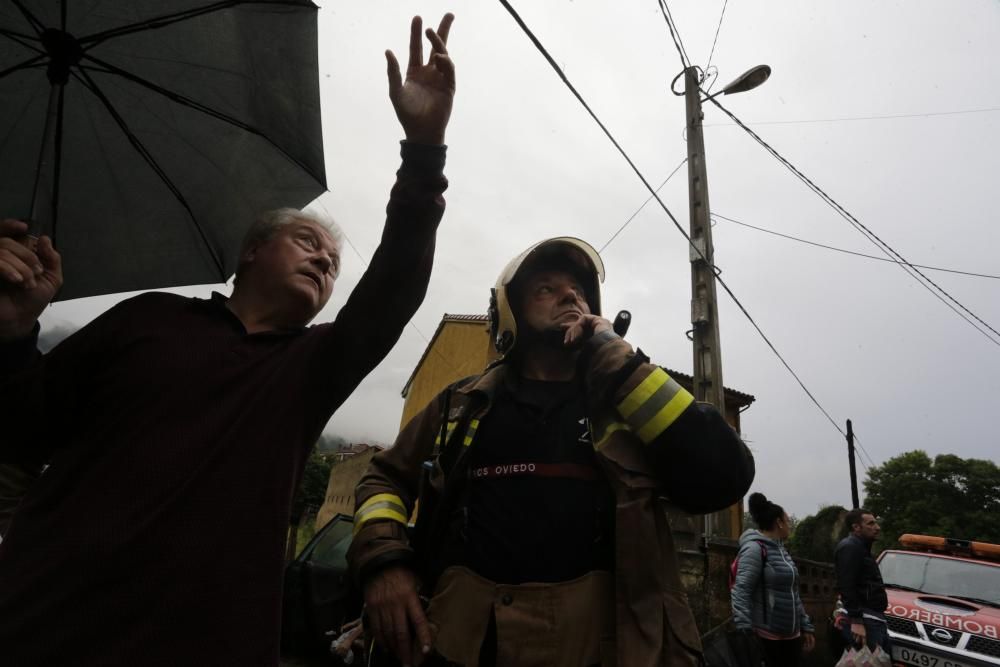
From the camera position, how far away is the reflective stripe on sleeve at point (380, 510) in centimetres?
158

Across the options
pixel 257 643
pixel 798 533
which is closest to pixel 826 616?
pixel 257 643

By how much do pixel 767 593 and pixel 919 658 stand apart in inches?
106

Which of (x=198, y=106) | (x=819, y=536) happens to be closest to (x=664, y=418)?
(x=198, y=106)

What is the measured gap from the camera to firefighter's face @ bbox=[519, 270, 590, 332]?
1.92 m

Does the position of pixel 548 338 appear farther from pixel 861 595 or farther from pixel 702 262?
pixel 861 595

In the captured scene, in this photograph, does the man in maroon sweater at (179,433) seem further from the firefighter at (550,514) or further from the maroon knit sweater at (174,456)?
the firefighter at (550,514)

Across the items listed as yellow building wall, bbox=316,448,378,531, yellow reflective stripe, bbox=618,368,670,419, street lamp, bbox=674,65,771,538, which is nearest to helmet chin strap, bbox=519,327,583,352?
yellow reflective stripe, bbox=618,368,670,419

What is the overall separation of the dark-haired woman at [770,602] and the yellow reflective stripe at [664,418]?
151 inches

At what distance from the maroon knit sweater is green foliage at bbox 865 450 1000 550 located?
37.6 metres

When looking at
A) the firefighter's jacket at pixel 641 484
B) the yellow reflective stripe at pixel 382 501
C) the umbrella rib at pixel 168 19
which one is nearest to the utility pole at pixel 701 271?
the firefighter's jacket at pixel 641 484

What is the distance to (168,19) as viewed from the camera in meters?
1.98

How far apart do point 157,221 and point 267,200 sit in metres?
0.46

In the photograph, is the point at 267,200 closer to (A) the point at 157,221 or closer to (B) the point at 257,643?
(A) the point at 157,221

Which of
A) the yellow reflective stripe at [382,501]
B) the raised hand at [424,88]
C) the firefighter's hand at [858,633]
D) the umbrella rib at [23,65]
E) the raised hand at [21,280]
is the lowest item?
the firefighter's hand at [858,633]
